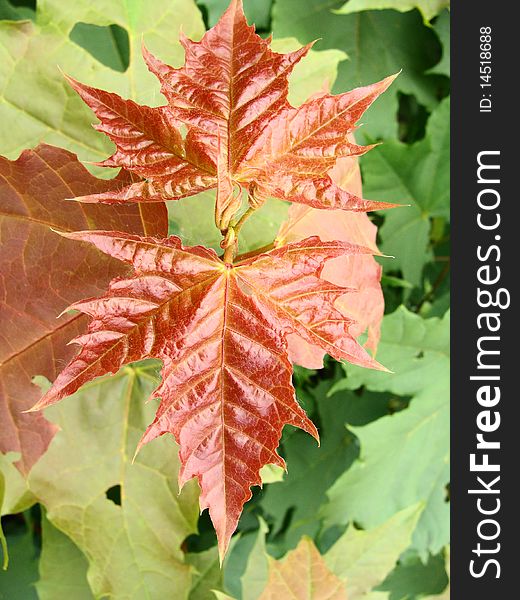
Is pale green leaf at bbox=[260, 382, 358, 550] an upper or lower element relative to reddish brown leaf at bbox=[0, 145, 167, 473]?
lower

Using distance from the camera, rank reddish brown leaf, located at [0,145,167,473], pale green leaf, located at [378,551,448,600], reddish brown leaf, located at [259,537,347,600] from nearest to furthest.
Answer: reddish brown leaf, located at [0,145,167,473], reddish brown leaf, located at [259,537,347,600], pale green leaf, located at [378,551,448,600]

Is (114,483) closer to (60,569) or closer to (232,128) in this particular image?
(60,569)

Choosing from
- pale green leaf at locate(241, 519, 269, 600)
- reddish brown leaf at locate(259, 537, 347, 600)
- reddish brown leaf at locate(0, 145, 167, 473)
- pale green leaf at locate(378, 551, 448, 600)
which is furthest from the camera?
pale green leaf at locate(378, 551, 448, 600)

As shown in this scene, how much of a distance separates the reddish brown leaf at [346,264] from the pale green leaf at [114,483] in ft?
0.67

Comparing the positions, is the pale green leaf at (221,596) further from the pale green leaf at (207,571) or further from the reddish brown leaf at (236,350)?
the reddish brown leaf at (236,350)

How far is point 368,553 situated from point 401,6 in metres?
0.73

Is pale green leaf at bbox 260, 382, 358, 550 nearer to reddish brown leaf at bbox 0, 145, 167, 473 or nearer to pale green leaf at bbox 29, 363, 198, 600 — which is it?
pale green leaf at bbox 29, 363, 198, 600

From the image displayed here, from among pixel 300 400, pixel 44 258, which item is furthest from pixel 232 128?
pixel 300 400

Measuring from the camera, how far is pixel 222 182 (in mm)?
464

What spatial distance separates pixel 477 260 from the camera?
1.00 metres

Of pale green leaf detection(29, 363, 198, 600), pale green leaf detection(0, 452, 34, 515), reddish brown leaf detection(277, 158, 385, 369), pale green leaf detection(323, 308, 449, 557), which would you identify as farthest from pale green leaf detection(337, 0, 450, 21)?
pale green leaf detection(0, 452, 34, 515)

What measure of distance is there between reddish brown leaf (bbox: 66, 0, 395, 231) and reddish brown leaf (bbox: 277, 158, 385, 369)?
0.42ft

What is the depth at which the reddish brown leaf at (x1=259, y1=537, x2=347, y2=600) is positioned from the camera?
79cm

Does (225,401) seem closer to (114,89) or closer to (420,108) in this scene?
(114,89)
